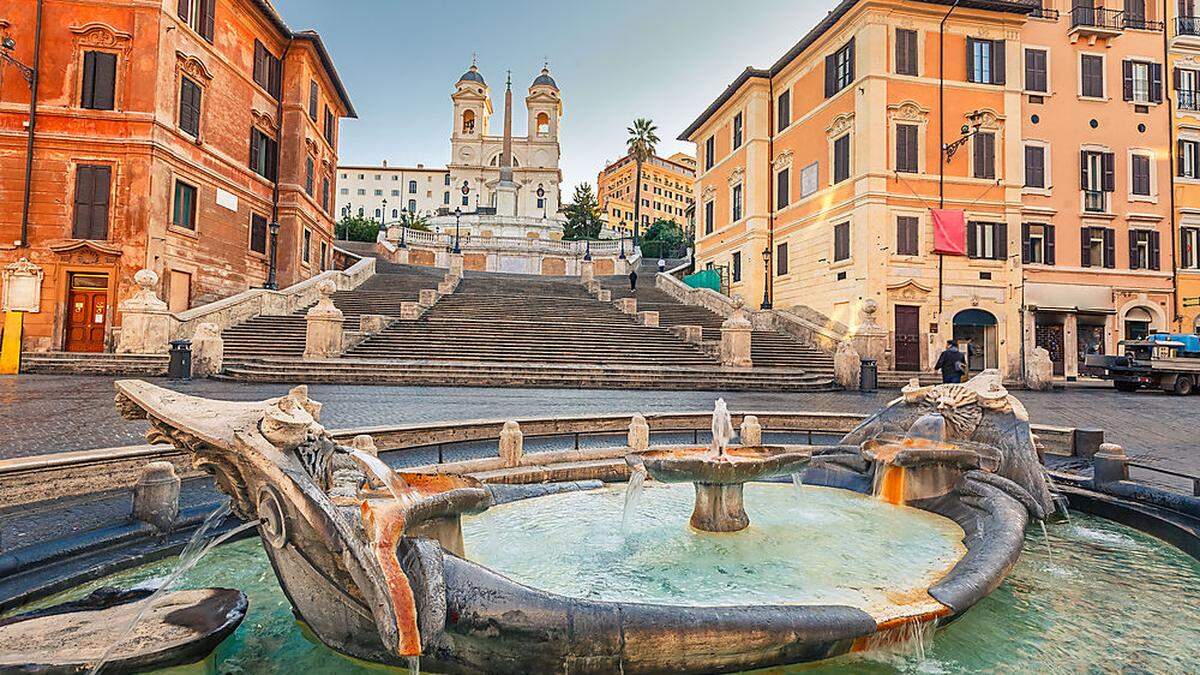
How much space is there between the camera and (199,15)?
930 inches

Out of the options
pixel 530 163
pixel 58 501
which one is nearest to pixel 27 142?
pixel 58 501

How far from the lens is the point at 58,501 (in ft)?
17.0

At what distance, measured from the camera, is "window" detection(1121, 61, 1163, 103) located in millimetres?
27688

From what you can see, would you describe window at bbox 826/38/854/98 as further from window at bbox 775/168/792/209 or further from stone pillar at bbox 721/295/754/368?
stone pillar at bbox 721/295/754/368

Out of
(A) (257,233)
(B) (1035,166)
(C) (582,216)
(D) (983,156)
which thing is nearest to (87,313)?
(A) (257,233)

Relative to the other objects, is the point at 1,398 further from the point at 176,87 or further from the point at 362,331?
the point at 176,87

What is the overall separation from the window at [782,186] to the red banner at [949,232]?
24.1 feet

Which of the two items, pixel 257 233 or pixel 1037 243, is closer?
pixel 1037 243

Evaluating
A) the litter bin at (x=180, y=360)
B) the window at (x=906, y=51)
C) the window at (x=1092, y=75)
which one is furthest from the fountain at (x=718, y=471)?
the window at (x=1092, y=75)

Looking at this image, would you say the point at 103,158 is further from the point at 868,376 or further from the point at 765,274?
the point at 765,274

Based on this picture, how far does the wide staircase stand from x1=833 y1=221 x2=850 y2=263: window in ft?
61.7

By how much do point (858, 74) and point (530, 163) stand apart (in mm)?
56084

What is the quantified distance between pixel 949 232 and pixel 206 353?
2710cm

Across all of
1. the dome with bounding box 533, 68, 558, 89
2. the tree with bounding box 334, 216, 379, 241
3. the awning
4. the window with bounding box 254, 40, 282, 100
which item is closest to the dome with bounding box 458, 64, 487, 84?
the dome with bounding box 533, 68, 558, 89
